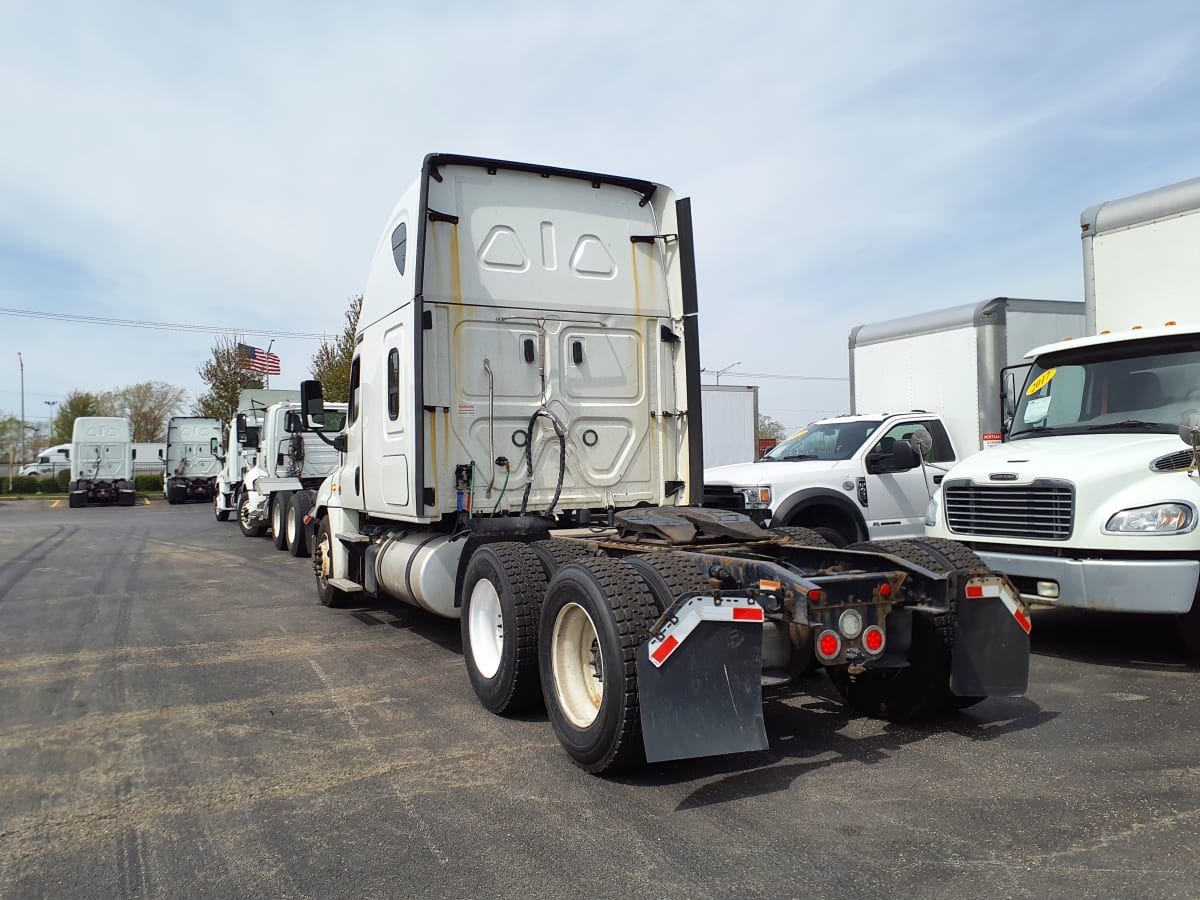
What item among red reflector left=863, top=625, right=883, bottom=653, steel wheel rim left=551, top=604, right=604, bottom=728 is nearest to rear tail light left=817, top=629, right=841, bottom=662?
red reflector left=863, top=625, right=883, bottom=653

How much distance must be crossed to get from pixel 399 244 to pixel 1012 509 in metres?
5.11

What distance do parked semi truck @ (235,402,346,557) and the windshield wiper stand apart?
10.8 metres

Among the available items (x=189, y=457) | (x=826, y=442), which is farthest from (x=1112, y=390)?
(x=189, y=457)

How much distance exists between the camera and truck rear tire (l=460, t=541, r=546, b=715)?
5297mm

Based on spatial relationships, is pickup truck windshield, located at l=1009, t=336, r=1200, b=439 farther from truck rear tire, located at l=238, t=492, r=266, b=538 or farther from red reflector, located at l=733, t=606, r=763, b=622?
truck rear tire, located at l=238, t=492, r=266, b=538

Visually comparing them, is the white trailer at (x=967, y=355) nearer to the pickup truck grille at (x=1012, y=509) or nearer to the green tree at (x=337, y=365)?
the pickup truck grille at (x=1012, y=509)

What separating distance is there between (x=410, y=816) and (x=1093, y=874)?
8.83 feet

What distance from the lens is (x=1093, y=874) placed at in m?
3.30

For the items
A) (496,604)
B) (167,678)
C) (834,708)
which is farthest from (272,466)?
(834,708)

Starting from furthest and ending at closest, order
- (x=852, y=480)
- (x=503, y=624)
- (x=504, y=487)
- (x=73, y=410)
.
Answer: (x=73, y=410) < (x=852, y=480) < (x=504, y=487) < (x=503, y=624)

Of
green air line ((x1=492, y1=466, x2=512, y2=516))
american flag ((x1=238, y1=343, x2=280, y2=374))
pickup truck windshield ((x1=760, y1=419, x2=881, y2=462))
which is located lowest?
green air line ((x1=492, y1=466, x2=512, y2=516))

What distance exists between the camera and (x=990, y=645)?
15.8ft

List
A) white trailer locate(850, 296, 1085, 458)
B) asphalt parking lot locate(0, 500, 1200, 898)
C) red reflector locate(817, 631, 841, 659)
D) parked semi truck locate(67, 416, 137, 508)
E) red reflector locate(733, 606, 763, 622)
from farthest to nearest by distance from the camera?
parked semi truck locate(67, 416, 137, 508), white trailer locate(850, 296, 1085, 458), red reflector locate(817, 631, 841, 659), red reflector locate(733, 606, 763, 622), asphalt parking lot locate(0, 500, 1200, 898)

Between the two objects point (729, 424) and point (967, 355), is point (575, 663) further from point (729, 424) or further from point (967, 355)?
point (729, 424)
